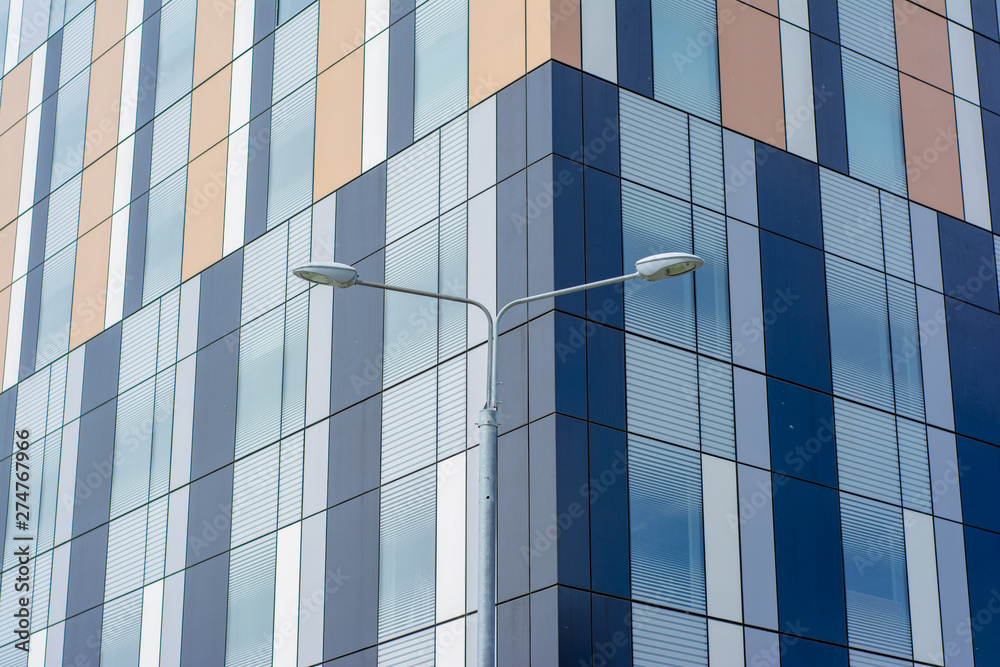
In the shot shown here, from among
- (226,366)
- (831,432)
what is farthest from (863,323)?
(226,366)

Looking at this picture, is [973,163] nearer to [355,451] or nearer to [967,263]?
[967,263]

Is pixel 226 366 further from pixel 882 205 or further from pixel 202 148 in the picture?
pixel 882 205

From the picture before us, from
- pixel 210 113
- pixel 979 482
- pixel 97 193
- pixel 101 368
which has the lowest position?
pixel 979 482

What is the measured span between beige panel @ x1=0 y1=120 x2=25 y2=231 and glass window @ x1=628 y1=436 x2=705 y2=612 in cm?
2491

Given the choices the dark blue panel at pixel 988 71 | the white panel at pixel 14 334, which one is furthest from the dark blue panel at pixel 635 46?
the white panel at pixel 14 334

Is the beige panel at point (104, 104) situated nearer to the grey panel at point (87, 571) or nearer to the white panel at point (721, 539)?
the grey panel at point (87, 571)

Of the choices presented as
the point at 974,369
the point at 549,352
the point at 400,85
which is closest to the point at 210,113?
the point at 400,85

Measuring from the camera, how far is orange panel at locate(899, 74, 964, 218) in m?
34.2

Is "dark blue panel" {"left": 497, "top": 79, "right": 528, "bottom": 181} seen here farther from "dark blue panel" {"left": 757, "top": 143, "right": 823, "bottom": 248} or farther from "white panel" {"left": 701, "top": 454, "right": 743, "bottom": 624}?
"white panel" {"left": 701, "top": 454, "right": 743, "bottom": 624}

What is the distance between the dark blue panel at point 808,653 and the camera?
27562 millimetres

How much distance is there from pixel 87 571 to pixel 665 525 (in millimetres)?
16024

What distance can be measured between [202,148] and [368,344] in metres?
9.64

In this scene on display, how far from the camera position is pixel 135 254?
3891cm

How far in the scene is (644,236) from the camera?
28734 mm
